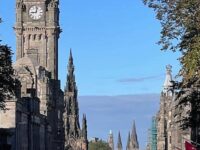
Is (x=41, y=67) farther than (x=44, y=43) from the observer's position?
No

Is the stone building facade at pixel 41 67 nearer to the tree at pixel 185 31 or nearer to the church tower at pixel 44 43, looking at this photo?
the church tower at pixel 44 43

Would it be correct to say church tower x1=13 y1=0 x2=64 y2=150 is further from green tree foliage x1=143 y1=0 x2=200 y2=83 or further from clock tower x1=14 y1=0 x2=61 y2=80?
green tree foliage x1=143 y1=0 x2=200 y2=83

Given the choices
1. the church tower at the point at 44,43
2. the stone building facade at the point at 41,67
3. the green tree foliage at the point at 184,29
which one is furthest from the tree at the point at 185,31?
the church tower at the point at 44,43

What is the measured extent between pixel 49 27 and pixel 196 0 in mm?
147640

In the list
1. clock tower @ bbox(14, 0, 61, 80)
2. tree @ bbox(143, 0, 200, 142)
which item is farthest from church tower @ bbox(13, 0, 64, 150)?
tree @ bbox(143, 0, 200, 142)

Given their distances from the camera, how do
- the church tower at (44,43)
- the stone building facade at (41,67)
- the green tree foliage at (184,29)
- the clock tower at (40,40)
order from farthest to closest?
the clock tower at (40,40)
the church tower at (44,43)
the stone building facade at (41,67)
the green tree foliage at (184,29)

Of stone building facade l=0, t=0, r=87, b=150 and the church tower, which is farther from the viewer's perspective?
the church tower

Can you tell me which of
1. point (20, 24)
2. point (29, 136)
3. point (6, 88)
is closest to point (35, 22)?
point (20, 24)

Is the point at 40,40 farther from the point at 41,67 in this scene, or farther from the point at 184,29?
the point at 184,29

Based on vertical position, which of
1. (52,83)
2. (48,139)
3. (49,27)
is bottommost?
(48,139)

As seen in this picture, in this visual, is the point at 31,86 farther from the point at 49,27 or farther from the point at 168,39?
the point at 168,39

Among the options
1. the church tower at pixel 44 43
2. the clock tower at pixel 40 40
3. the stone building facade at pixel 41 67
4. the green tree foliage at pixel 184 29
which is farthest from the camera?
the clock tower at pixel 40 40

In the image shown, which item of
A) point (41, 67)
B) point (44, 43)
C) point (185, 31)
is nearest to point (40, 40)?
point (44, 43)

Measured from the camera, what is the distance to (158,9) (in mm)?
51562
